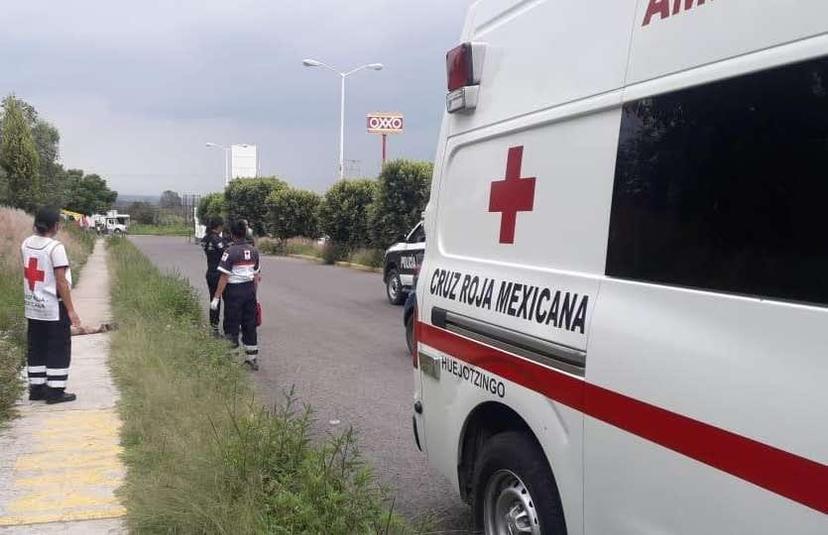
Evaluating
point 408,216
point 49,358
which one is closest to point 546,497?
point 49,358

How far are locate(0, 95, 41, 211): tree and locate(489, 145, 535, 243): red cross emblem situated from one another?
23.0 m

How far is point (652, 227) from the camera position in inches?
96.1

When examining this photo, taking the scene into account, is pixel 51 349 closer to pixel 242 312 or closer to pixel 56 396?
pixel 56 396

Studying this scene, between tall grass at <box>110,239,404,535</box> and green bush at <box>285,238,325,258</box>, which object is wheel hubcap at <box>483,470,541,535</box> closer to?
tall grass at <box>110,239,404,535</box>

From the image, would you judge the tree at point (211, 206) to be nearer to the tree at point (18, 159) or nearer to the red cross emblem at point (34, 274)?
the tree at point (18, 159)

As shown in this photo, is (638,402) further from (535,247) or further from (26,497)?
(26,497)

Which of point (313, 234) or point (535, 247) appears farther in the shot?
point (313, 234)

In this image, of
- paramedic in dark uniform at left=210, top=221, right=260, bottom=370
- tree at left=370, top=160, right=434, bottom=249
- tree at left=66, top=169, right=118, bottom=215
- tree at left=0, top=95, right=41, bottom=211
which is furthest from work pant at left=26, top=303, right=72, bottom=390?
Answer: tree at left=66, top=169, right=118, bottom=215

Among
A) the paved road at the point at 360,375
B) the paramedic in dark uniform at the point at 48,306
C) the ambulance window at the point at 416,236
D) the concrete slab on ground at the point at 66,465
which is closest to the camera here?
the concrete slab on ground at the point at 66,465

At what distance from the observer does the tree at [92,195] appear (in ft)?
290

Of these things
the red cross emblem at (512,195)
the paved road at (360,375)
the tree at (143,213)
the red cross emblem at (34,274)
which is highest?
the red cross emblem at (512,195)

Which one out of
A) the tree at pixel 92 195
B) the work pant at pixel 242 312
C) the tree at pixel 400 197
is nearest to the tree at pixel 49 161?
the tree at pixel 400 197

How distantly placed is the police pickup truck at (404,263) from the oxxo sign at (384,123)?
102 ft

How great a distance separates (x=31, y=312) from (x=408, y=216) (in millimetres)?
16276
